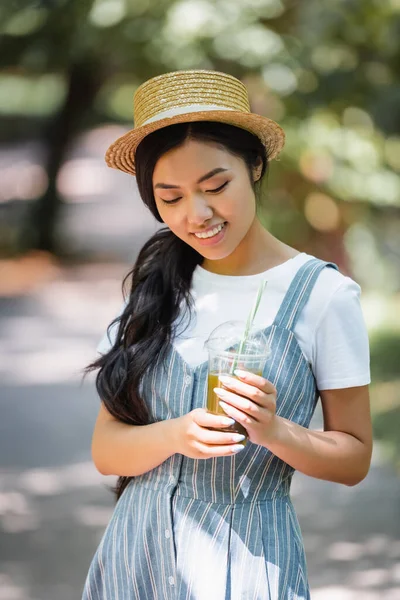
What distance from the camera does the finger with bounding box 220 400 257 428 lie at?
1668mm

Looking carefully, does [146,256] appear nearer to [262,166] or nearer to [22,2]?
[262,166]

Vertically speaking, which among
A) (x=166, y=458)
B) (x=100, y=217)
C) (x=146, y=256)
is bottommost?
(x=166, y=458)

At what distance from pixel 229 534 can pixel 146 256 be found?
0.73 meters

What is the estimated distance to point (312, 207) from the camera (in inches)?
338

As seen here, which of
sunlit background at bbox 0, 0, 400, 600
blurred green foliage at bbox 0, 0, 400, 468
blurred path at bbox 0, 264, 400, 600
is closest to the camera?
blurred path at bbox 0, 264, 400, 600

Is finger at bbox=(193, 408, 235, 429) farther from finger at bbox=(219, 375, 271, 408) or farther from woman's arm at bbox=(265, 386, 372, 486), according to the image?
woman's arm at bbox=(265, 386, 372, 486)

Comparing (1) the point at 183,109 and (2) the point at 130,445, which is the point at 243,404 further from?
(1) the point at 183,109

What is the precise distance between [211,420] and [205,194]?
0.48 meters

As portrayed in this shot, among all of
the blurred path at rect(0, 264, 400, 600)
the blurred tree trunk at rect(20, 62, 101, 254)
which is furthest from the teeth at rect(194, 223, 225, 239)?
the blurred tree trunk at rect(20, 62, 101, 254)

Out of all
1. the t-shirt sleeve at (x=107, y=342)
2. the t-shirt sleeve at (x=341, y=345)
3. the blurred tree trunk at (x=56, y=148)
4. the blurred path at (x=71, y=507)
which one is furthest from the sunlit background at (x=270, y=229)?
the t-shirt sleeve at (x=341, y=345)

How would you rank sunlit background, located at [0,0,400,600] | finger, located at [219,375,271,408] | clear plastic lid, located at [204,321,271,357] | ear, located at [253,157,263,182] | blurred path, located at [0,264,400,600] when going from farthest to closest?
sunlit background, located at [0,0,400,600]
blurred path, located at [0,264,400,600]
ear, located at [253,157,263,182]
clear plastic lid, located at [204,321,271,357]
finger, located at [219,375,271,408]

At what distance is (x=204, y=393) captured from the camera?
1.92 m

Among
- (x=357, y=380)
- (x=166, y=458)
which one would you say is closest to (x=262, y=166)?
(x=357, y=380)

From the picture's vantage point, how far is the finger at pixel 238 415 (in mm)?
1668
